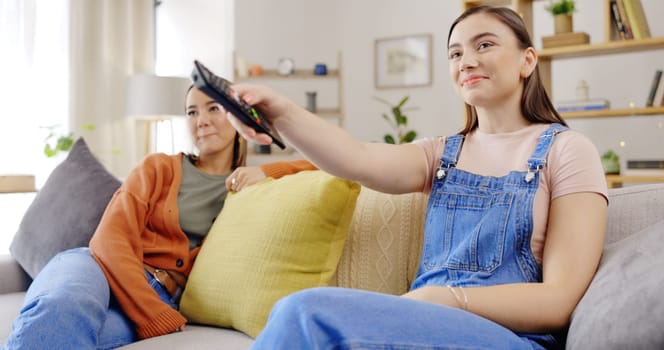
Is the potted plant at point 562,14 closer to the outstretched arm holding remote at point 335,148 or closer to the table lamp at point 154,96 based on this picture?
the table lamp at point 154,96

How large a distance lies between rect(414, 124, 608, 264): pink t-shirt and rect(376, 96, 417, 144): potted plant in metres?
3.88

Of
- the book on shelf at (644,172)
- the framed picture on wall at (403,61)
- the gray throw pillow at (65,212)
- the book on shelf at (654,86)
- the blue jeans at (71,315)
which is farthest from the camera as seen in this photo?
the framed picture on wall at (403,61)

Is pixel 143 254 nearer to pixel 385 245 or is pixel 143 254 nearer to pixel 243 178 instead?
pixel 243 178

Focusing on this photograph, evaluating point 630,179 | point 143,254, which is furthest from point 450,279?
point 630,179

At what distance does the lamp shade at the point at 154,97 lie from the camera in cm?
479

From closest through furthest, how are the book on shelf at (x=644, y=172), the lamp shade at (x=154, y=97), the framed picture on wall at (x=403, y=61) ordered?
the book on shelf at (x=644, y=172)
the lamp shade at (x=154, y=97)
the framed picture on wall at (x=403, y=61)

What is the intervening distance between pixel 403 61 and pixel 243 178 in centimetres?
422

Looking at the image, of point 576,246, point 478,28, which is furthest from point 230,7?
point 576,246

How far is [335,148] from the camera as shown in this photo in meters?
1.30

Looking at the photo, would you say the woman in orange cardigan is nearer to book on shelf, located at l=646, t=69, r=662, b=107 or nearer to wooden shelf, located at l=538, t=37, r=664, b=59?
wooden shelf, located at l=538, t=37, r=664, b=59

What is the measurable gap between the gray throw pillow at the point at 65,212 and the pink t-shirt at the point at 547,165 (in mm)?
1126

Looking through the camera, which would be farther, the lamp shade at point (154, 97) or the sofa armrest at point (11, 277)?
the lamp shade at point (154, 97)

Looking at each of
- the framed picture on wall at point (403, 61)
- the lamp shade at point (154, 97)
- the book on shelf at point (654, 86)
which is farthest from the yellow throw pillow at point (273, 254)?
the framed picture on wall at point (403, 61)

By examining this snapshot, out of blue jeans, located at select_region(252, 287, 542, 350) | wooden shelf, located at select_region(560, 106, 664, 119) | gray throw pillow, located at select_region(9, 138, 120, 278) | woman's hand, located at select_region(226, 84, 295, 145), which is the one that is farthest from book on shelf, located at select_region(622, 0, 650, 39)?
blue jeans, located at select_region(252, 287, 542, 350)
